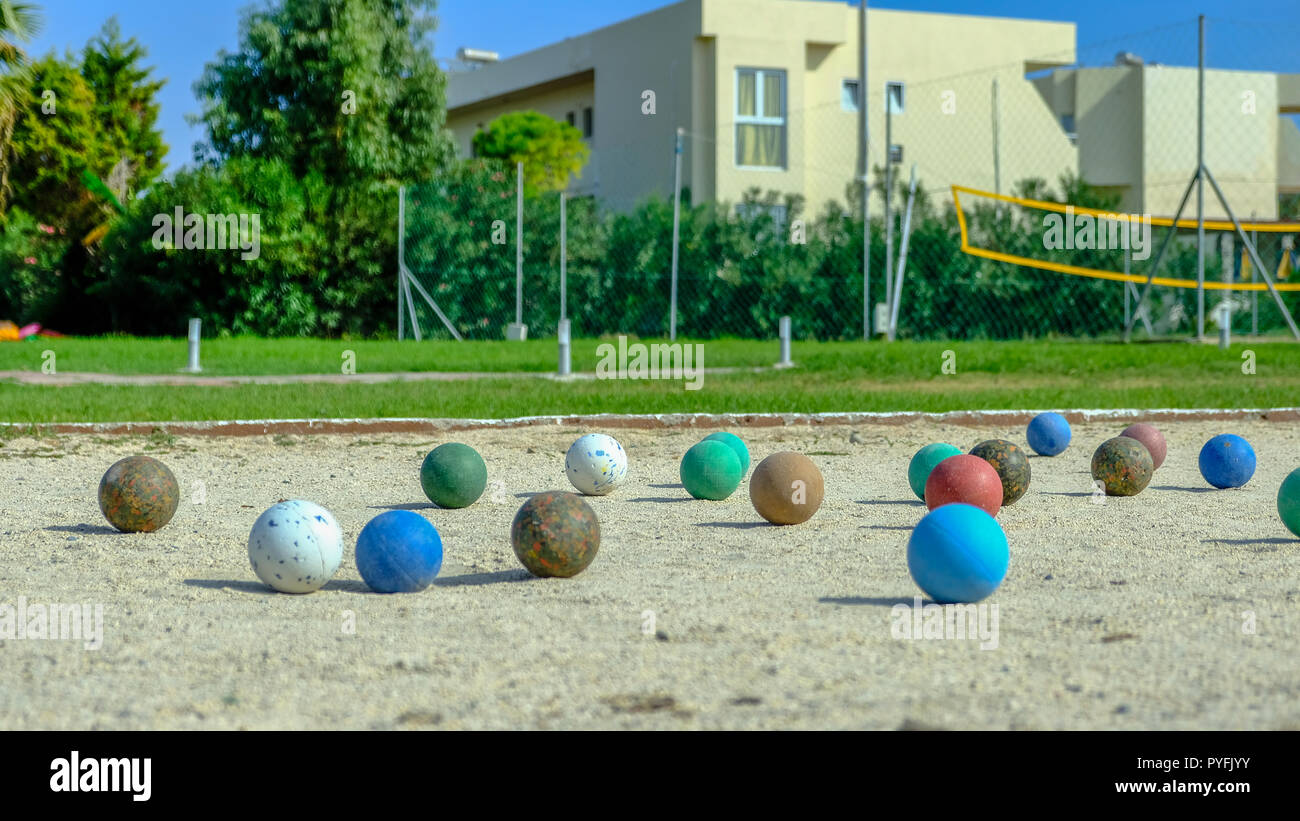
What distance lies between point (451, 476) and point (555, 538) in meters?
2.12

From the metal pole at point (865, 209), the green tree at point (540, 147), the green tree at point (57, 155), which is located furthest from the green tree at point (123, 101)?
the metal pole at point (865, 209)

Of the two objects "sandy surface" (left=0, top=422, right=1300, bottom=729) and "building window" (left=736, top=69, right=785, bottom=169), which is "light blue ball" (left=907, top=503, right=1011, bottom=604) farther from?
"building window" (left=736, top=69, right=785, bottom=169)

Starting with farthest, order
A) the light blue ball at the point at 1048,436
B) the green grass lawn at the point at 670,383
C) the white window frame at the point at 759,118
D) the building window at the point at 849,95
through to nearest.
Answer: the building window at the point at 849,95
the white window frame at the point at 759,118
the green grass lawn at the point at 670,383
the light blue ball at the point at 1048,436

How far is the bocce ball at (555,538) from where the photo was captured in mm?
5273

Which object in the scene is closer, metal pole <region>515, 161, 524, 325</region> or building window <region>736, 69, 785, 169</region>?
metal pole <region>515, 161, 524, 325</region>

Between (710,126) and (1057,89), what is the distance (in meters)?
13.6

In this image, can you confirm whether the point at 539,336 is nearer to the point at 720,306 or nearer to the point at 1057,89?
the point at 720,306

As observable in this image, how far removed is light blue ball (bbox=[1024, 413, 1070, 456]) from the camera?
9.69 metres

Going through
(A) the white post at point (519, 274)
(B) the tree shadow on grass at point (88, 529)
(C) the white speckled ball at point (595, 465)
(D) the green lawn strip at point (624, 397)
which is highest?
(A) the white post at point (519, 274)

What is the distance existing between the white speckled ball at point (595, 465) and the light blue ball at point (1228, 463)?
3.52 m

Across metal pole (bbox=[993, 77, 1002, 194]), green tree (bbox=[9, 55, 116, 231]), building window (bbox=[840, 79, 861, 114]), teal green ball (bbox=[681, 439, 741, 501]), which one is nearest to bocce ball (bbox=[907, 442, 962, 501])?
teal green ball (bbox=[681, 439, 741, 501])

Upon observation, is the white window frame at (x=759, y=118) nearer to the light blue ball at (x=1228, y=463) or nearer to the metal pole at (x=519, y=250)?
the metal pole at (x=519, y=250)

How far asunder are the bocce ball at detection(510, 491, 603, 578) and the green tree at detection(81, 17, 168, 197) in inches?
1423
